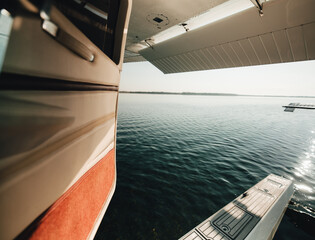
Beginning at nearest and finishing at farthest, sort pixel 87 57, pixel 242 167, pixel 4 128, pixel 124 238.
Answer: pixel 4 128 → pixel 87 57 → pixel 124 238 → pixel 242 167

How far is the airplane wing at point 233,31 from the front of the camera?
10.6ft

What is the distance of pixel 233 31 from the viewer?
412 cm

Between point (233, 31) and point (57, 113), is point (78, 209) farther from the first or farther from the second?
point (233, 31)

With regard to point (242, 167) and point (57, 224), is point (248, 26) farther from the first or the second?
point (242, 167)

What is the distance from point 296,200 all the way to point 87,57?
7.34 metres

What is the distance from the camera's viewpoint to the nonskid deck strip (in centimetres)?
259

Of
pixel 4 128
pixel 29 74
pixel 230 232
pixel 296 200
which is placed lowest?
pixel 296 200

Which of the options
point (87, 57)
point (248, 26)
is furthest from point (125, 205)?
point (248, 26)

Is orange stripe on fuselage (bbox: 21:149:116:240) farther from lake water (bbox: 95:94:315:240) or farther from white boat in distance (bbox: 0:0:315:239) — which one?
lake water (bbox: 95:94:315:240)

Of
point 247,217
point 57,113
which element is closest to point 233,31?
point 247,217

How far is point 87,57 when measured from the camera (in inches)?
41.4

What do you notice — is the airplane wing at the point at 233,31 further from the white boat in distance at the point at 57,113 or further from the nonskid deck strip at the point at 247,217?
the nonskid deck strip at the point at 247,217

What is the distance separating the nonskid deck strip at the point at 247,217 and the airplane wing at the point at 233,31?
435 centimetres

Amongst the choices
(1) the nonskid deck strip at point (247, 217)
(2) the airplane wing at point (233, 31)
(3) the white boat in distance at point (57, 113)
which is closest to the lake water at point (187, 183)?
(1) the nonskid deck strip at point (247, 217)
